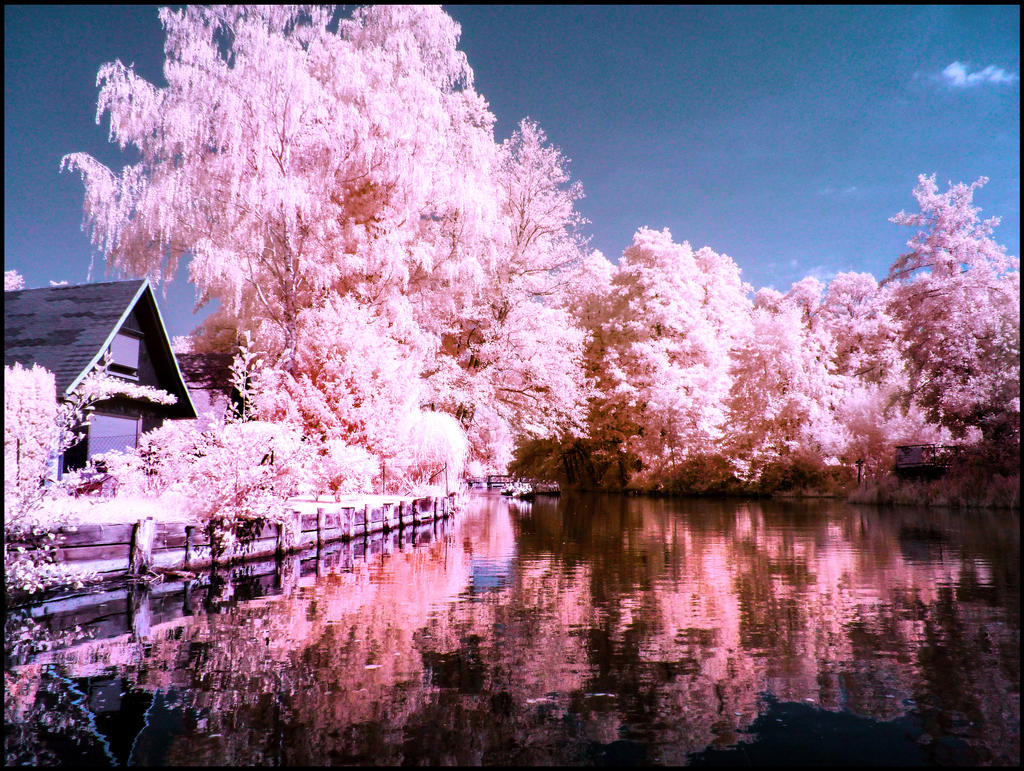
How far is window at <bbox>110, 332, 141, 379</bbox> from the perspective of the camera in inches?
778

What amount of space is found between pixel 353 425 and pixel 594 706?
16356 millimetres

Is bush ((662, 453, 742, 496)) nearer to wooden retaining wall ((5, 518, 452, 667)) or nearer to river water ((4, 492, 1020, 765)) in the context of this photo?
river water ((4, 492, 1020, 765))

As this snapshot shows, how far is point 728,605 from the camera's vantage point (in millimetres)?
8656

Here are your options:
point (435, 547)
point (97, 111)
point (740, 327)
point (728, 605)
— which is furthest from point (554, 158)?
point (728, 605)

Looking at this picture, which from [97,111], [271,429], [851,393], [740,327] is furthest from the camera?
[740,327]

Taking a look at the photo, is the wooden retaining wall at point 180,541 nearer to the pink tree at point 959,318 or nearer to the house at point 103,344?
the house at point 103,344

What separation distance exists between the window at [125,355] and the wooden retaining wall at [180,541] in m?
7.82

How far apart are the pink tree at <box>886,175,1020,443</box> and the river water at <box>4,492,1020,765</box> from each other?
53.8 feet

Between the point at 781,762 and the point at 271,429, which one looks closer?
the point at 781,762

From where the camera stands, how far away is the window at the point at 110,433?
64.7ft

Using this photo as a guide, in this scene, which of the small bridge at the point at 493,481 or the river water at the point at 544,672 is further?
the small bridge at the point at 493,481

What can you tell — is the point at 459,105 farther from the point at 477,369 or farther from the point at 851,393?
the point at 851,393

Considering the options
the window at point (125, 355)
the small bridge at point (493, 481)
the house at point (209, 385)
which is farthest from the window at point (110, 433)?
the small bridge at point (493, 481)

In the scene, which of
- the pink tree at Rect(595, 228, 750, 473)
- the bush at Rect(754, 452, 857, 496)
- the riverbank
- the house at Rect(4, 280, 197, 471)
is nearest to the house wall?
the house at Rect(4, 280, 197, 471)
